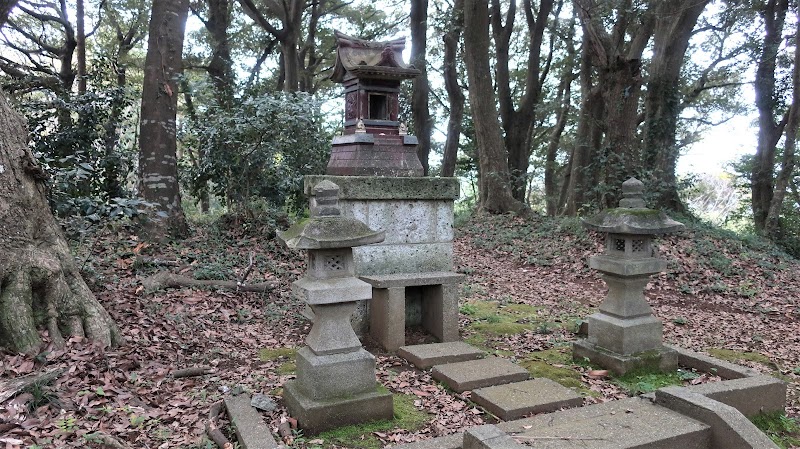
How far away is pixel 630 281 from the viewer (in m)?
5.36

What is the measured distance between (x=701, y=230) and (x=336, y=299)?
11096 mm

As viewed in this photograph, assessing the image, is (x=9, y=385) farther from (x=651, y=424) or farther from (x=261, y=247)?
(x=261, y=247)

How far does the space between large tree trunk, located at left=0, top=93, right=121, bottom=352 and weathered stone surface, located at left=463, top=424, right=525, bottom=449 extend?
361cm

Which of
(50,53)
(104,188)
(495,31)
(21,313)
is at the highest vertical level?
(495,31)

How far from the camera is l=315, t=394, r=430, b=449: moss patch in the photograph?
390 centimetres

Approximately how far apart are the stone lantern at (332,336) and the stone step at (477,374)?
895 millimetres

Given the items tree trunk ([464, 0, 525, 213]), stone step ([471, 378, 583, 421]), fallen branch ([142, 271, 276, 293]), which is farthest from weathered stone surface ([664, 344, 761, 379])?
tree trunk ([464, 0, 525, 213])

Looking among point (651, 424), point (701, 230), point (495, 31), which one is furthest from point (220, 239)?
point (495, 31)

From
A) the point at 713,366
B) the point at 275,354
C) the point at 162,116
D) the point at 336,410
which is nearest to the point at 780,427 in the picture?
the point at 713,366

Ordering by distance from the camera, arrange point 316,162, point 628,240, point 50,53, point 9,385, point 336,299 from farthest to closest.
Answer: point 50,53
point 316,162
point 628,240
point 336,299
point 9,385

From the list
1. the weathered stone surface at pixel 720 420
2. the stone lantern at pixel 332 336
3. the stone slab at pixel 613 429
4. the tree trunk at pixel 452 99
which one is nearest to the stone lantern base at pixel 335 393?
the stone lantern at pixel 332 336

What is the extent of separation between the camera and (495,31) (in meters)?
18.8

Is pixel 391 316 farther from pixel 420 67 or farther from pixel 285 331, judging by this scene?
pixel 420 67

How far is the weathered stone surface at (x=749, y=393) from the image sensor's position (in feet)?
14.4
